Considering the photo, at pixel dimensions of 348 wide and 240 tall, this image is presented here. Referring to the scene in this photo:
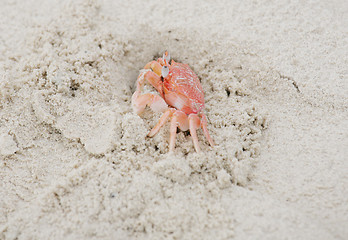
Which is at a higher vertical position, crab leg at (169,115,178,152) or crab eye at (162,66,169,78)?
crab eye at (162,66,169,78)

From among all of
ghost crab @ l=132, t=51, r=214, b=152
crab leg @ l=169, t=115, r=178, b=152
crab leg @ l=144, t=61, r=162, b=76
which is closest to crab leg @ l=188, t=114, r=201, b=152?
ghost crab @ l=132, t=51, r=214, b=152

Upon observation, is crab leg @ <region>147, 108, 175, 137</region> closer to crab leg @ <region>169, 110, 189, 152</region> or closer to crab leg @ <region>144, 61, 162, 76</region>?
crab leg @ <region>169, 110, 189, 152</region>

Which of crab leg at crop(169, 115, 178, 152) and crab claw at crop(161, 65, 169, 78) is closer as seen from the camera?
crab leg at crop(169, 115, 178, 152)

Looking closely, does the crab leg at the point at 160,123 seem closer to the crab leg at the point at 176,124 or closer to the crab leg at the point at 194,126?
the crab leg at the point at 176,124

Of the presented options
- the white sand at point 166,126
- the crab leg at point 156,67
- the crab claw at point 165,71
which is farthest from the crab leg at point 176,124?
the crab leg at point 156,67

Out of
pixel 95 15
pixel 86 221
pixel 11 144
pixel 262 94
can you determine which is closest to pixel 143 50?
pixel 95 15

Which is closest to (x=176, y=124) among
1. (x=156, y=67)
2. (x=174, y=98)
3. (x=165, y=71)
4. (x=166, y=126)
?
(x=166, y=126)
